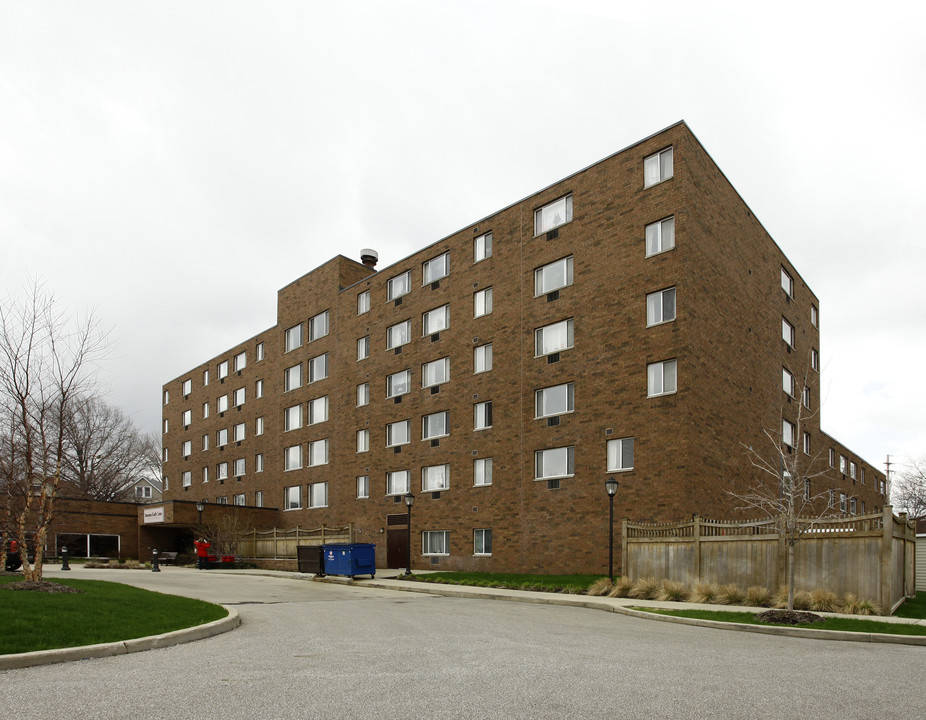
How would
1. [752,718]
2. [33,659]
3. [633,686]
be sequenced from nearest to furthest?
[752,718]
[633,686]
[33,659]

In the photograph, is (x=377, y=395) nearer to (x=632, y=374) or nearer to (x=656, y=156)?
(x=632, y=374)

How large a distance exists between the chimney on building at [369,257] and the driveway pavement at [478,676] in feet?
112

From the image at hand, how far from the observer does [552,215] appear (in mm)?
31172

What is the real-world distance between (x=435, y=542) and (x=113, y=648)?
2464 centimetres

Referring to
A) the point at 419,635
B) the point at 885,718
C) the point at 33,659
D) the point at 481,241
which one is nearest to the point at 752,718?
the point at 885,718

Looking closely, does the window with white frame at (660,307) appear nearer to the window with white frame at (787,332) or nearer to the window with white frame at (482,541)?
the window with white frame at (787,332)

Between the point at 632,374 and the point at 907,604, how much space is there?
→ 36.6 ft

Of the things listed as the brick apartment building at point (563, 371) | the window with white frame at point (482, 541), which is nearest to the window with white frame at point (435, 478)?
the brick apartment building at point (563, 371)

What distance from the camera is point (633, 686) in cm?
781

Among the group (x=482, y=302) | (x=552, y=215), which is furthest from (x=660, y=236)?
(x=482, y=302)

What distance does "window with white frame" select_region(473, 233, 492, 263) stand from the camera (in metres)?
33.8

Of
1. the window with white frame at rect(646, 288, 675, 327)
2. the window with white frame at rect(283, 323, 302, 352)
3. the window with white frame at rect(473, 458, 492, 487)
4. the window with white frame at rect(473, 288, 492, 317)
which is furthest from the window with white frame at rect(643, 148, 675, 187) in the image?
the window with white frame at rect(283, 323, 302, 352)

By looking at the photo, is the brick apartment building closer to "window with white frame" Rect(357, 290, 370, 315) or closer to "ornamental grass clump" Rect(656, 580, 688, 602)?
"window with white frame" Rect(357, 290, 370, 315)

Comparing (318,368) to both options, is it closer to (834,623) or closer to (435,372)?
(435,372)
